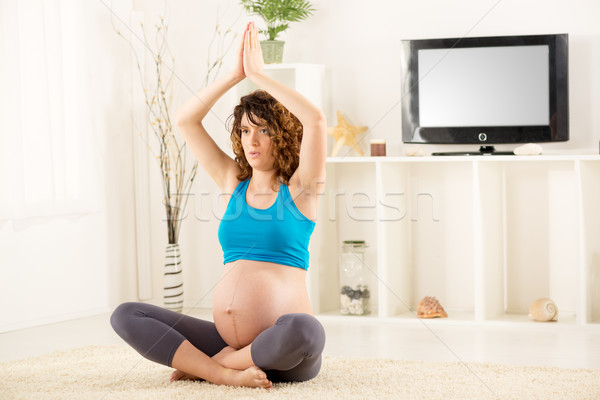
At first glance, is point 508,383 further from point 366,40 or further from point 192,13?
point 192,13

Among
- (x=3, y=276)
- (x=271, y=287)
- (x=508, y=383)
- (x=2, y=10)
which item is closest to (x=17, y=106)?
(x=2, y=10)

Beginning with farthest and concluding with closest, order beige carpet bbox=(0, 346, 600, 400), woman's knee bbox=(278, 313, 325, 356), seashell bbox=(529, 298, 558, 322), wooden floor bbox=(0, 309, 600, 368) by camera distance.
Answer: seashell bbox=(529, 298, 558, 322)
wooden floor bbox=(0, 309, 600, 368)
beige carpet bbox=(0, 346, 600, 400)
woman's knee bbox=(278, 313, 325, 356)

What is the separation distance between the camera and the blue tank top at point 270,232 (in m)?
2.07

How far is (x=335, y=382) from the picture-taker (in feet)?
7.16

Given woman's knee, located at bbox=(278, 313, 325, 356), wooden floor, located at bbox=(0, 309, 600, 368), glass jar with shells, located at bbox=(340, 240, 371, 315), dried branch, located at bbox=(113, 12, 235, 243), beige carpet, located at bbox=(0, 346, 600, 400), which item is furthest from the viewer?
dried branch, located at bbox=(113, 12, 235, 243)

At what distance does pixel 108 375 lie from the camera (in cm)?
235

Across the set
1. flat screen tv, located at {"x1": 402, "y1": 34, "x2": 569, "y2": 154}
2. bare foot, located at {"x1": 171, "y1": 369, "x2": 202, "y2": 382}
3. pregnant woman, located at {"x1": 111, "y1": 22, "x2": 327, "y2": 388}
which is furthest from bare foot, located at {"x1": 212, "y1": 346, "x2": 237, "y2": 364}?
flat screen tv, located at {"x1": 402, "y1": 34, "x2": 569, "y2": 154}

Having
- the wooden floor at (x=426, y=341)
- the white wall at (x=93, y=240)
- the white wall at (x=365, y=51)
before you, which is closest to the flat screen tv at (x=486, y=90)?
the white wall at (x=365, y=51)

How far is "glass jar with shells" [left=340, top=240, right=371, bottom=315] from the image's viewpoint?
3469 millimetres

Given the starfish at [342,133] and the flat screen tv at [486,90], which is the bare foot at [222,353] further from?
the flat screen tv at [486,90]

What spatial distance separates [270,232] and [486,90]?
177 cm

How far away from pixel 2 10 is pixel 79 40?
0.49m

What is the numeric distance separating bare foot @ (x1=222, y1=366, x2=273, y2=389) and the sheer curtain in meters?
1.76

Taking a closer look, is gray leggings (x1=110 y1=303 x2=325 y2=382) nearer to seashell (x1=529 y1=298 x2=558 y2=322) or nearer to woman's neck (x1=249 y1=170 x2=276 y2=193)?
woman's neck (x1=249 y1=170 x2=276 y2=193)
